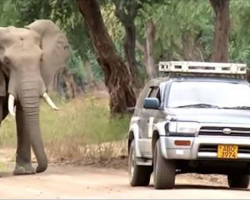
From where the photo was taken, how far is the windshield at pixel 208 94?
15672 mm

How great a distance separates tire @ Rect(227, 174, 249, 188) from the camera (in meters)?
17.2

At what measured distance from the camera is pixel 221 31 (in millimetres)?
27531

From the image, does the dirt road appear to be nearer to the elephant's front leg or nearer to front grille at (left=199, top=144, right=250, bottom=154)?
the elephant's front leg

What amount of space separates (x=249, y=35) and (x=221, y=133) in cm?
2593

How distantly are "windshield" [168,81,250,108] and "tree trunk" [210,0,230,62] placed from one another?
1092cm

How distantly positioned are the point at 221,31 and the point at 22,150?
932 centimetres

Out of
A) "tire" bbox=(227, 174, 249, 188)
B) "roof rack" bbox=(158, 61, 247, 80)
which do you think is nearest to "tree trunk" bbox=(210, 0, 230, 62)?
"tire" bbox=(227, 174, 249, 188)

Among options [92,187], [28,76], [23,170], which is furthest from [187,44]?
[92,187]

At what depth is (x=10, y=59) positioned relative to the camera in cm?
1948

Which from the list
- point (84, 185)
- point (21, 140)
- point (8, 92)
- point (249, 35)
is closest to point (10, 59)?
point (8, 92)

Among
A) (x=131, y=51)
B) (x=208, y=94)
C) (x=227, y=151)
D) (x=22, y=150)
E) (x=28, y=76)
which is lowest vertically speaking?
(x=131, y=51)

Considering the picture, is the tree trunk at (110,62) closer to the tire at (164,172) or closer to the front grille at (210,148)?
the tire at (164,172)

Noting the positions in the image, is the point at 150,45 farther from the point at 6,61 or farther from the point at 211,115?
the point at 211,115

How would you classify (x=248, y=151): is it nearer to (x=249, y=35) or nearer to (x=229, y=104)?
(x=229, y=104)
